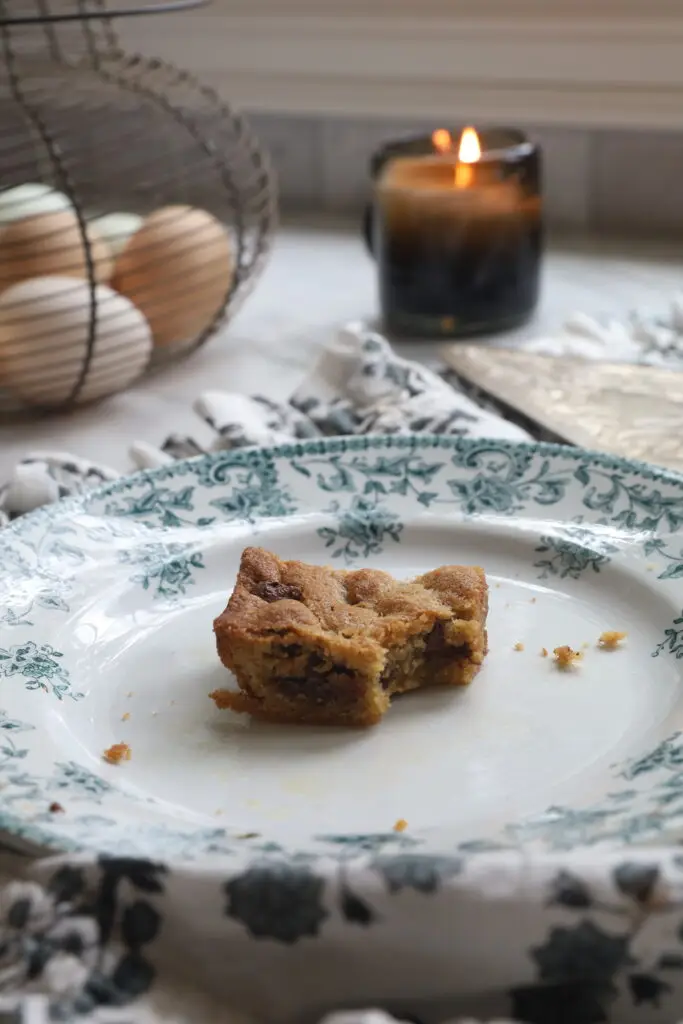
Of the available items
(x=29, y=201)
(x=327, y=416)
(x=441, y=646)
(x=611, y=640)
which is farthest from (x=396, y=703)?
(x=29, y=201)

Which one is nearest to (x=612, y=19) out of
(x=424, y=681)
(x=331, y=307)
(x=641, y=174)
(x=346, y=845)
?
(x=641, y=174)

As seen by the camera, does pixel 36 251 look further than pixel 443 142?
No

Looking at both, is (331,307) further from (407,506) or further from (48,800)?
(48,800)

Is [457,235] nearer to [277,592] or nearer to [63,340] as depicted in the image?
[63,340]

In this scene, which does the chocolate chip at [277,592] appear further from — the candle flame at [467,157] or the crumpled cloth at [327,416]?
the candle flame at [467,157]

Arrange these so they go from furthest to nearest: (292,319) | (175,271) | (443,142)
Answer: (292,319) < (443,142) < (175,271)

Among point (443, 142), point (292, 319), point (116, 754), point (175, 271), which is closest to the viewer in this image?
point (116, 754)

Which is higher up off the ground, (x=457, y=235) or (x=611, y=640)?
(x=457, y=235)
